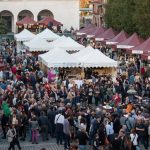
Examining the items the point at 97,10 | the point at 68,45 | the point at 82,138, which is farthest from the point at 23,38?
the point at 97,10

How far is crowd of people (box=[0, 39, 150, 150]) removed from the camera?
21.5m

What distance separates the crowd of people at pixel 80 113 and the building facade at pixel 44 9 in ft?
171

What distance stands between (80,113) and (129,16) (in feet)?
109

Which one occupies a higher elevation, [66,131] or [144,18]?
[144,18]

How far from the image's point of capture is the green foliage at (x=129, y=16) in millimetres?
47562

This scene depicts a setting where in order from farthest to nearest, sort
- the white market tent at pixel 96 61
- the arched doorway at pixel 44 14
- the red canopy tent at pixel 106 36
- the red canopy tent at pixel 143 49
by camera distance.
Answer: the arched doorway at pixel 44 14, the red canopy tent at pixel 106 36, the red canopy tent at pixel 143 49, the white market tent at pixel 96 61

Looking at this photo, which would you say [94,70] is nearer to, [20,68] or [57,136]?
[20,68]

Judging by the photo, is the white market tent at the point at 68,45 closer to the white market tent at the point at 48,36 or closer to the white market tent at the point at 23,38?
the white market tent at the point at 48,36

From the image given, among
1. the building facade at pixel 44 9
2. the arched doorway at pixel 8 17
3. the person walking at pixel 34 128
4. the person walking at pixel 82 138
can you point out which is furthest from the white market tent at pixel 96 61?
the arched doorway at pixel 8 17

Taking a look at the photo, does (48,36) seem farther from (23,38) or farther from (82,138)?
(82,138)

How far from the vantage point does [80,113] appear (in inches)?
927

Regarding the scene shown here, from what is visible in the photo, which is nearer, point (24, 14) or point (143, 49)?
point (143, 49)

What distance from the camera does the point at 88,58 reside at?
3656 centimetres

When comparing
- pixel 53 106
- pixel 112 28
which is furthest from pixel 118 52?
pixel 53 106
